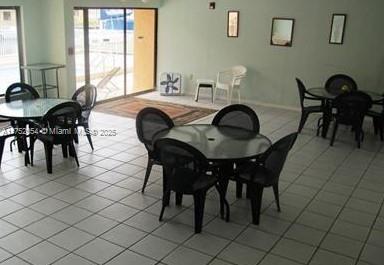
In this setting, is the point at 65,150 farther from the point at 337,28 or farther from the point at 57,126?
the point at 337,28

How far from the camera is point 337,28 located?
8070mm

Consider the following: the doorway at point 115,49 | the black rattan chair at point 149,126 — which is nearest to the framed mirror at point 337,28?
the doorway at point 115,49

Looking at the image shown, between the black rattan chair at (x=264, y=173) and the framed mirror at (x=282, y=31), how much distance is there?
4.96m

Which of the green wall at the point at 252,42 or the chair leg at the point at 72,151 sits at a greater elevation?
the green wall at the point at 252,42

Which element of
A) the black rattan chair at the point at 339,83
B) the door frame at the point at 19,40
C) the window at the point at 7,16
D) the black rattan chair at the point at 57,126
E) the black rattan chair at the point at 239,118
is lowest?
the black rattan chair at the point at 57,126

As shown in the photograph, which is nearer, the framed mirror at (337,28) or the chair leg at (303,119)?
the chair leg at (303,119)

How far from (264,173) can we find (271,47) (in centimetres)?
521

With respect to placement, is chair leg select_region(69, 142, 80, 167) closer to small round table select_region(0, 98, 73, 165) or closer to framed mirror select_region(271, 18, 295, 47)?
small round table select_region(0, 98, 73, 165)

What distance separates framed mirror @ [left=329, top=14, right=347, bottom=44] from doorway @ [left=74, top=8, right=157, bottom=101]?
13.1 ft

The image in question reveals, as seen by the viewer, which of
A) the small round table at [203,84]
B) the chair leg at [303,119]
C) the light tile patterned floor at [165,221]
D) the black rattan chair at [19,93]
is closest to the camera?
the light tile patterned floor at [165,221]

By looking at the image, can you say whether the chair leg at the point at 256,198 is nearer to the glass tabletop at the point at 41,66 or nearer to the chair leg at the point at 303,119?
the chair leg at the point at 303,119

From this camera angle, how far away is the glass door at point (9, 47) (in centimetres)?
727

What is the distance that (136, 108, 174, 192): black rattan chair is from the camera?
14.9 ft

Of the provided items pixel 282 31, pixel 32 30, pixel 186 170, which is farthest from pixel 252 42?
pixel 186 170
